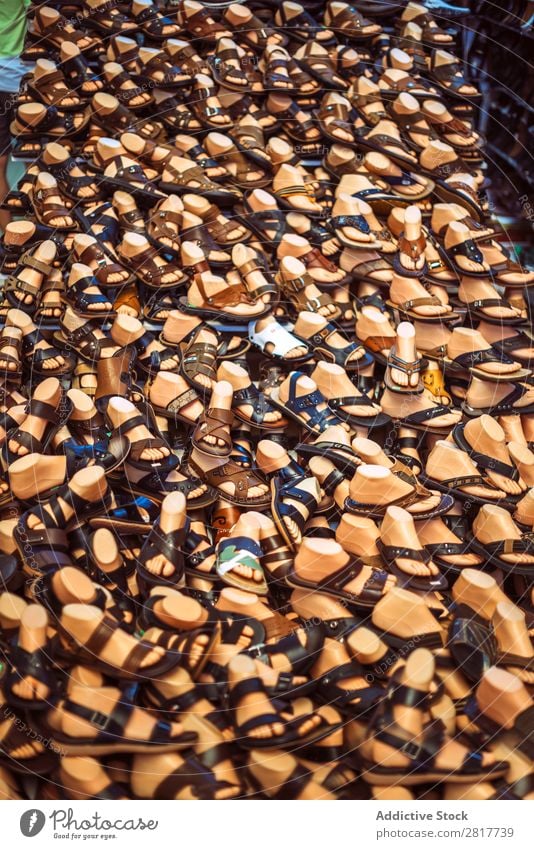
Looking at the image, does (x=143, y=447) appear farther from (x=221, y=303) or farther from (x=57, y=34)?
(x=57, y=34)

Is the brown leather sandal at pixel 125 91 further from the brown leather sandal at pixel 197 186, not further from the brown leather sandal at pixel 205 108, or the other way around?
the brown leather sandal at pixel 197 186

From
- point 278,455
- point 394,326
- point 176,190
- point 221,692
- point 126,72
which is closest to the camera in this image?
point 221,692

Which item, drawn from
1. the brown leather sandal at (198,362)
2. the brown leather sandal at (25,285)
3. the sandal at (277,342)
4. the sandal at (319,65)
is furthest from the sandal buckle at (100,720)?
the sandal at (319,65)

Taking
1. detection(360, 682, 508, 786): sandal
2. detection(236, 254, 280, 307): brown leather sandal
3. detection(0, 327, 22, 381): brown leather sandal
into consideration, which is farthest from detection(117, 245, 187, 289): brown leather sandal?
detection(360, 682, 508, 786): sandal

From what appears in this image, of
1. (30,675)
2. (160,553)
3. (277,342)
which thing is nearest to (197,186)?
(277,342)

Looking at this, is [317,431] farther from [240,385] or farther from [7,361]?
[7,361]
